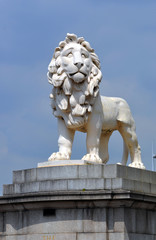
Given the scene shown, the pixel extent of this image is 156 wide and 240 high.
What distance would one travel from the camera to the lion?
1667 centimetres

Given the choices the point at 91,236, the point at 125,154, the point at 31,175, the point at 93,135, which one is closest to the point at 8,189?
the point at 31,175

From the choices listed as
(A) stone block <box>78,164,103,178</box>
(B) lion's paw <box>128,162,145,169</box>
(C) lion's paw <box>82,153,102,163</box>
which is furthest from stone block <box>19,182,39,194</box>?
(B) lion's paw <box>128,162,145,169</box>

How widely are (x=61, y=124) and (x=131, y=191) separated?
3.17 meters

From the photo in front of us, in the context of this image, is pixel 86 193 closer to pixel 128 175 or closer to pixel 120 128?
pixel 128 175

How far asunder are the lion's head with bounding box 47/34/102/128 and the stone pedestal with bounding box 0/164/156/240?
1.66m

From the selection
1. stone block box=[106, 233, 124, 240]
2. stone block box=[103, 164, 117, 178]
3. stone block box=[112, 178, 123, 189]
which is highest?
stone block box=[103, 164, 117, 178]

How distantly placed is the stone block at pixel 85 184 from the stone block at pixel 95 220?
22.6 inches

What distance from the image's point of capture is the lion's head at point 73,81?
16.7 m

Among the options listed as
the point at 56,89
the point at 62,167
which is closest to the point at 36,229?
the point at 62,167

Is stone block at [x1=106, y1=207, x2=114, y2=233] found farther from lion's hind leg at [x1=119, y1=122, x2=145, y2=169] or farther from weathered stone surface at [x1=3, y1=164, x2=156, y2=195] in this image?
lion's hind leg at [x1=119, y1=122, x2=145, y2=169]

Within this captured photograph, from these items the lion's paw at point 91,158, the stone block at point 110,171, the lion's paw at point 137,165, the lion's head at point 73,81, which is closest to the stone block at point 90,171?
the stone block at point 110,171

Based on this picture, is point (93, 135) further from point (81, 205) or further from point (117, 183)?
point (81, 205)

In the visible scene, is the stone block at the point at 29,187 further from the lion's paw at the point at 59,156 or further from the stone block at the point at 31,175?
the lion's paw at the point at 59,156

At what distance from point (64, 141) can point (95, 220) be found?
104 inches
